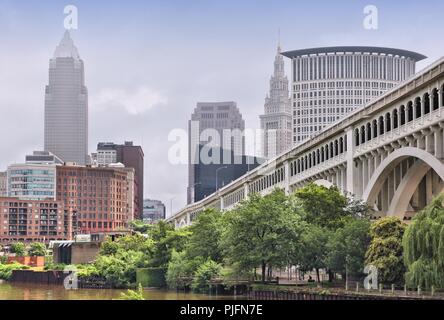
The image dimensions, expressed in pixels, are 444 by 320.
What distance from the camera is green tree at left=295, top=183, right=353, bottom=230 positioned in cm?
6619

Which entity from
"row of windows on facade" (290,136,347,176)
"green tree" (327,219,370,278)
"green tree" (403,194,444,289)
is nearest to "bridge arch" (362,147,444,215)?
"green tree" (327,219,370,278)

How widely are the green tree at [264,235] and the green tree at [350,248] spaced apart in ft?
15.7

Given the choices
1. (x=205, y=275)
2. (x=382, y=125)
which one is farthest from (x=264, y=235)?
(x=382, y=125)

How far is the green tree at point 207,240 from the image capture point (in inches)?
3140

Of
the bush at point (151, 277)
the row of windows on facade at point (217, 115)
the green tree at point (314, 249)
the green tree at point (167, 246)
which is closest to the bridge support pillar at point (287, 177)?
the green tree at point (167, 246)

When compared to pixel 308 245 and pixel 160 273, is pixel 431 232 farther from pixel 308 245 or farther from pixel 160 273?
pixel 160 273

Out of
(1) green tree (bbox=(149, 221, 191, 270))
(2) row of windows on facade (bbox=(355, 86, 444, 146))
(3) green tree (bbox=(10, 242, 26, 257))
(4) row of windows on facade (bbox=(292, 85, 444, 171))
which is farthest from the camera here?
(3) green tree (bbox=(10, 242, 26, 257))

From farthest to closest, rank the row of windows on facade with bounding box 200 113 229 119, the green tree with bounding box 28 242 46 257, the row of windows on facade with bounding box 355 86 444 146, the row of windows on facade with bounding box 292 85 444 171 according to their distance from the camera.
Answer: the green tree with bounding box 28 242 46 257 < the row of windows on facade with bounding box 200 113 229 119 < the row of windows on facade with bounding box 292 85 444 171 < the row of windows on facade with bounding box 355 86 444 146

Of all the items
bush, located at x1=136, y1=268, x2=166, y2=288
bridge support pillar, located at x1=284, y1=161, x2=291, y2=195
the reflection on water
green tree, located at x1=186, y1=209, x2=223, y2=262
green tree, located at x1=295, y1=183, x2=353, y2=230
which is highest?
bridge support pillar, located at x1=284, y1=161, x2=291, y2=195

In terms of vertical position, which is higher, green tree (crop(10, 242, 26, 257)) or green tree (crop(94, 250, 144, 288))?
green tree (crop(10, 242, 26, 257))

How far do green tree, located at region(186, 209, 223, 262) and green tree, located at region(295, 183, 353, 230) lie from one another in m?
Result: 12.0

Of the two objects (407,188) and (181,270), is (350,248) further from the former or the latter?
(181,270)

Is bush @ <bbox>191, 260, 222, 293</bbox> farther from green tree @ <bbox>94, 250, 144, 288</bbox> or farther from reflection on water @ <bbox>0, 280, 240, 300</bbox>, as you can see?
green tree @ <bbox>94, 250, 144, 288</bbox>
